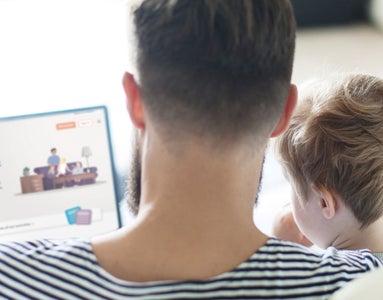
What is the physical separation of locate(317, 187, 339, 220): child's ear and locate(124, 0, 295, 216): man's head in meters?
0.36

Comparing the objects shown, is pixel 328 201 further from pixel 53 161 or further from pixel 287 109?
pixel 53 161

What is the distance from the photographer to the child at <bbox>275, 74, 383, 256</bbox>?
2.77 ft

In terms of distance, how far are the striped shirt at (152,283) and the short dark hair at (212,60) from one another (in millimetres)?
149

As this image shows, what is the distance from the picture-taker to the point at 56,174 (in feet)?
3.68

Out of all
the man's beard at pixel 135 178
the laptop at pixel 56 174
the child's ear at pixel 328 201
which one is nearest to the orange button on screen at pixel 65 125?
the laptop at pixel 56 174

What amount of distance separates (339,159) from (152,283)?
1.46 feet

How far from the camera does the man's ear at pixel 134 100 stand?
58 cm

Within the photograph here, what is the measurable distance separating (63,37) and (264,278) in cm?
114

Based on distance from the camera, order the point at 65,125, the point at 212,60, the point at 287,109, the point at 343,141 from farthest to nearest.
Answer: the point at 65,125, the point at 343,141, the point at 287,109, the point at 212,60

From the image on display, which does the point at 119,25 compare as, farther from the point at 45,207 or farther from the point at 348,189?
the point at 348,189

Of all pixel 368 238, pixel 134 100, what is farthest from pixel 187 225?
pixel 368 238

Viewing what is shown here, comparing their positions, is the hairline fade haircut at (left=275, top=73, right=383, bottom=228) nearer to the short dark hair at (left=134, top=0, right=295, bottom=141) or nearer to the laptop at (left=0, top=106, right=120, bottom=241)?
the short dark hair at (left=134, top=0, right=295, bottom=141)

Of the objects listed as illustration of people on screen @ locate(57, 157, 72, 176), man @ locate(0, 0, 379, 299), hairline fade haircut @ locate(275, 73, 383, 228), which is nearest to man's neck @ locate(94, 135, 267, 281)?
man @ locate(0, 0, 379, 299)

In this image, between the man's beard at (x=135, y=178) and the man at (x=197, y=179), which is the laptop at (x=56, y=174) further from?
the man at (x=197, y=179)
